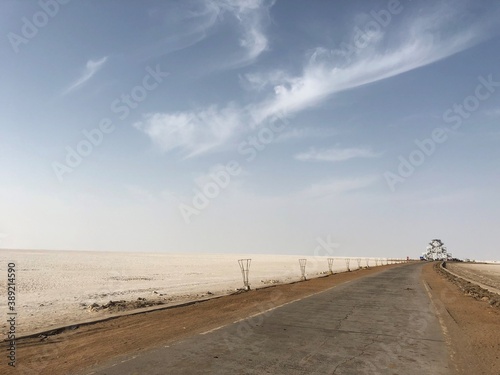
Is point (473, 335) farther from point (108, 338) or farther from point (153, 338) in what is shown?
point (108, 338)

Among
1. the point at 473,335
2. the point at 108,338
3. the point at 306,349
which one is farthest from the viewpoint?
the point at 473,335

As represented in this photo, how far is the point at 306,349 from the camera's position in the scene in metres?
7.54

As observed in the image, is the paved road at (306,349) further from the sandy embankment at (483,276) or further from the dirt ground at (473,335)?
the sandy embankment at (483,276)

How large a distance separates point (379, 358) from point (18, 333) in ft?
30.1

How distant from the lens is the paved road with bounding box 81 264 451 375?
20.4 feet

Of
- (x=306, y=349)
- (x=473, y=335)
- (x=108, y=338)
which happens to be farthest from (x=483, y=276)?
(x=108, y=338)

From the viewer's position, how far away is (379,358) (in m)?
7.04

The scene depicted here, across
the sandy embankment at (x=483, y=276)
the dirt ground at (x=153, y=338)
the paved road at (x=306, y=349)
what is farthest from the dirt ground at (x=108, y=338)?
the sandy embankment at (x=483, y=276)

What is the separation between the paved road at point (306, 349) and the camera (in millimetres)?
6215

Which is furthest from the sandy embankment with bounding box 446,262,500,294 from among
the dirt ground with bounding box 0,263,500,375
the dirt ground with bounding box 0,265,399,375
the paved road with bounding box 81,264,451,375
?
the dirt ground with bounding box 0,265,399,375

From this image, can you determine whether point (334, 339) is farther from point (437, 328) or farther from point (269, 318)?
point (437, 328)

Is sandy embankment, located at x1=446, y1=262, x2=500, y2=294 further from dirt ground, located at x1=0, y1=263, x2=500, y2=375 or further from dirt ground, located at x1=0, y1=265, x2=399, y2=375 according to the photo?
dirt ground, located at x1=0, y1=265, x2=399, y2=375

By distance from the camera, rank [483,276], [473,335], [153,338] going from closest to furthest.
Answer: [153,338] → [473,335] → [483,276]

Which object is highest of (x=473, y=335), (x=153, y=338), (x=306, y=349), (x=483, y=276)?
(x=153, y=338)
